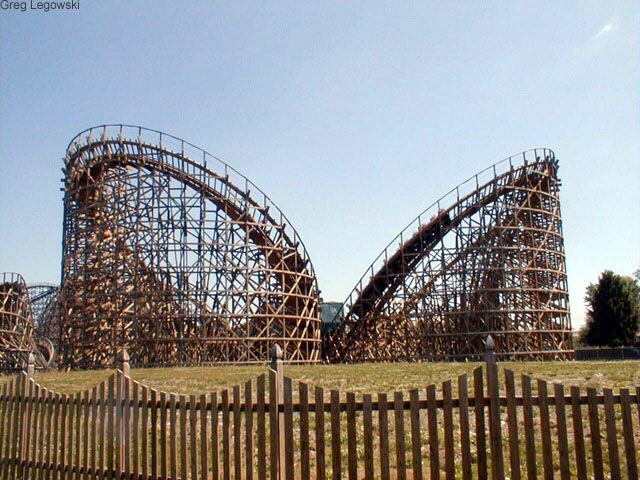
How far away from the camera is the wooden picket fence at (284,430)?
4501 mm

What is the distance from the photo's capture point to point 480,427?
461cm

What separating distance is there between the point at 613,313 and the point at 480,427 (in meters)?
50.8

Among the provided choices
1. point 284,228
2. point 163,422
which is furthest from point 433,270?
point 163,422

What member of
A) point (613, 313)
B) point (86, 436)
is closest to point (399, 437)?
point (86, 436)

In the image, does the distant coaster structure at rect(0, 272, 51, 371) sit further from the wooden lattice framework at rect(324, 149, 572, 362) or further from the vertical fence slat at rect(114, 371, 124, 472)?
the vertical fence slat at rect(114, 371, 124, 472)

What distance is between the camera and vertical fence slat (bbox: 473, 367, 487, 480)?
457cm

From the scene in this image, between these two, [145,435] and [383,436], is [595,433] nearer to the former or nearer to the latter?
[383,436]

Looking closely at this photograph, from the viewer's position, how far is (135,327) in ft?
103

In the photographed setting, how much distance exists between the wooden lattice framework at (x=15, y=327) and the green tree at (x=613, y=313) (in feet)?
130

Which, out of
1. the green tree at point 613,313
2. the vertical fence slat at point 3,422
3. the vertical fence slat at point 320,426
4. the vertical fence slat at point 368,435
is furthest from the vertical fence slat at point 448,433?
the green tree at point 613,313

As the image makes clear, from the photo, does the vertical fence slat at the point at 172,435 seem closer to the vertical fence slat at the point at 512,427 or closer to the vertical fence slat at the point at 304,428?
the vertical fence slat at the point at 304,428

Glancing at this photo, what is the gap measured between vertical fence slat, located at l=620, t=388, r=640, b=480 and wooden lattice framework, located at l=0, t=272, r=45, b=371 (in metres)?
34.0

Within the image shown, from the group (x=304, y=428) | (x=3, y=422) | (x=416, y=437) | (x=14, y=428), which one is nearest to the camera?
(x=416, y=437)

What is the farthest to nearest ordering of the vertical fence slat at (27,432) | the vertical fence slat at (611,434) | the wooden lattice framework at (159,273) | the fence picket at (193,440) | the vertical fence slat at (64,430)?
the wooden lattice framework at (159,273) < the vertical fence slat at (27,432) < the vertical fence slat at (64,430) < the fence picket at (193,440) < the vertical fence slat at (611,434)
